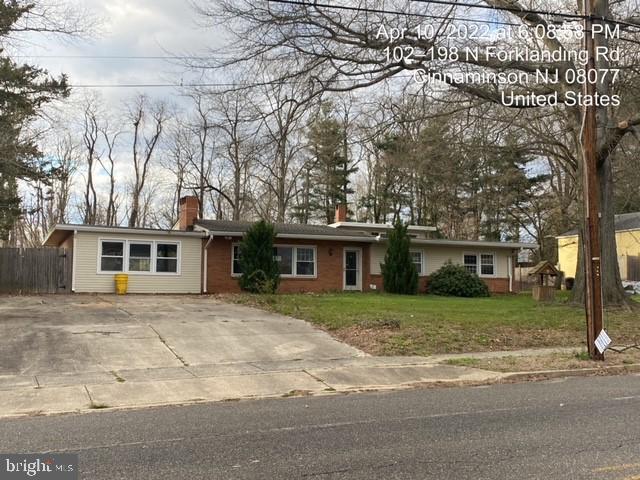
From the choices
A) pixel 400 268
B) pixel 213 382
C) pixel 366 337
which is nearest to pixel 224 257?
pixel 400 268

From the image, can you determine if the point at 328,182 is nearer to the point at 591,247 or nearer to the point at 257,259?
the point at 257,259

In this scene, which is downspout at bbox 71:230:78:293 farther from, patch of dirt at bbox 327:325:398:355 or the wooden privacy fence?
patch of dirt at bbox 327:325:398:355

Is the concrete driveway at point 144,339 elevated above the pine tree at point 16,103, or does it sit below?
below

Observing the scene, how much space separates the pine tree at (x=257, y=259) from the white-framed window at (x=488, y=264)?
12385 millimetres

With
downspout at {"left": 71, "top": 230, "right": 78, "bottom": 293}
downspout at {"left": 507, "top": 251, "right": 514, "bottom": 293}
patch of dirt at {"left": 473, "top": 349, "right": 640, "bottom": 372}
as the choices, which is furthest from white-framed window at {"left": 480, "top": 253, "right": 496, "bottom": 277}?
downspout at {"left": 71, "top": 230, "right": 78, "bottom": 293}

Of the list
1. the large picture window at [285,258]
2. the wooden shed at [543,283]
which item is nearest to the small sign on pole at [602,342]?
the wooden shed at [543,283]

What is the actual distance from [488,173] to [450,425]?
3846cm

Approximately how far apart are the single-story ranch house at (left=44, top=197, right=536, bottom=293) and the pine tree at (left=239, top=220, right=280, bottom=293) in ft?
4.53

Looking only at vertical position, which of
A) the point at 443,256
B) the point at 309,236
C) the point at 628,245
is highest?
the point at 628,245

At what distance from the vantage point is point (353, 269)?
28.3 m

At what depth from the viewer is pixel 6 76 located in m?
21.2

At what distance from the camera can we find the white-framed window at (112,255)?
76.2 feet

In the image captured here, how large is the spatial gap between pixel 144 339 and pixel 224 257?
1280 cm

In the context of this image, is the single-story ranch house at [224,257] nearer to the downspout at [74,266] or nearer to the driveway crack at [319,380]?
the downspout at [74,266]
